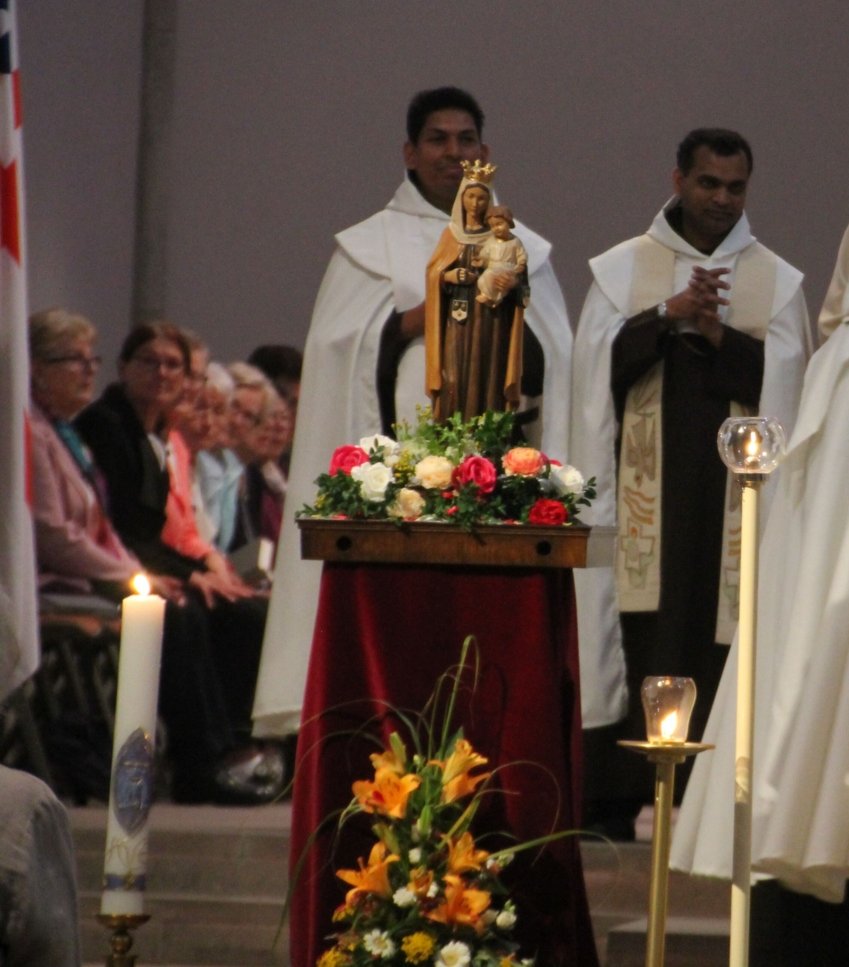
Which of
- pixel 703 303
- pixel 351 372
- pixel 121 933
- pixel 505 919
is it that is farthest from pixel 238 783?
pixel 121 933

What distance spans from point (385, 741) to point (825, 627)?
0.99m

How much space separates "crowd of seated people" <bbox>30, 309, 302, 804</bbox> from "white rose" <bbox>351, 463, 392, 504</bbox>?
3541mm

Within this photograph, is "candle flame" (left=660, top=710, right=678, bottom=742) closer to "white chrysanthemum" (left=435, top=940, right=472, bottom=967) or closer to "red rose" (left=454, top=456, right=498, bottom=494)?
"white chrysanthemum" (left=435, top=940, right=472, bottom=967)

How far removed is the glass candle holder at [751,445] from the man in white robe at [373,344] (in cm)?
339

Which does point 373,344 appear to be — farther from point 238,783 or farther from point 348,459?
point 238,783

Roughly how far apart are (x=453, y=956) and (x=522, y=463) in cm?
120

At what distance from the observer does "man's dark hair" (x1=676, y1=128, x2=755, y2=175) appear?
7.01m

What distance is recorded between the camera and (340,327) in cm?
672

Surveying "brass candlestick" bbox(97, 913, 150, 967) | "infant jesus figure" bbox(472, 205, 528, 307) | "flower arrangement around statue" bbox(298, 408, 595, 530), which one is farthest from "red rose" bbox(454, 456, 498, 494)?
"brass candlestick" bbox(97, 913, 150, 967)

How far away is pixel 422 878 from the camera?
3986 mm

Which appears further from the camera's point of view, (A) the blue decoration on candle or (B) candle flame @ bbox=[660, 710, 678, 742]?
(B) candle flame @ bbox=[660, 710, 678, 742]

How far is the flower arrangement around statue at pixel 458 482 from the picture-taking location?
4.73 m

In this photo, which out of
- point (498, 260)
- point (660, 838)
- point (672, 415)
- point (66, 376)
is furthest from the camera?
point (66, 376)

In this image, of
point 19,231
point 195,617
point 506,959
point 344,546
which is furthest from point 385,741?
point 195,617
